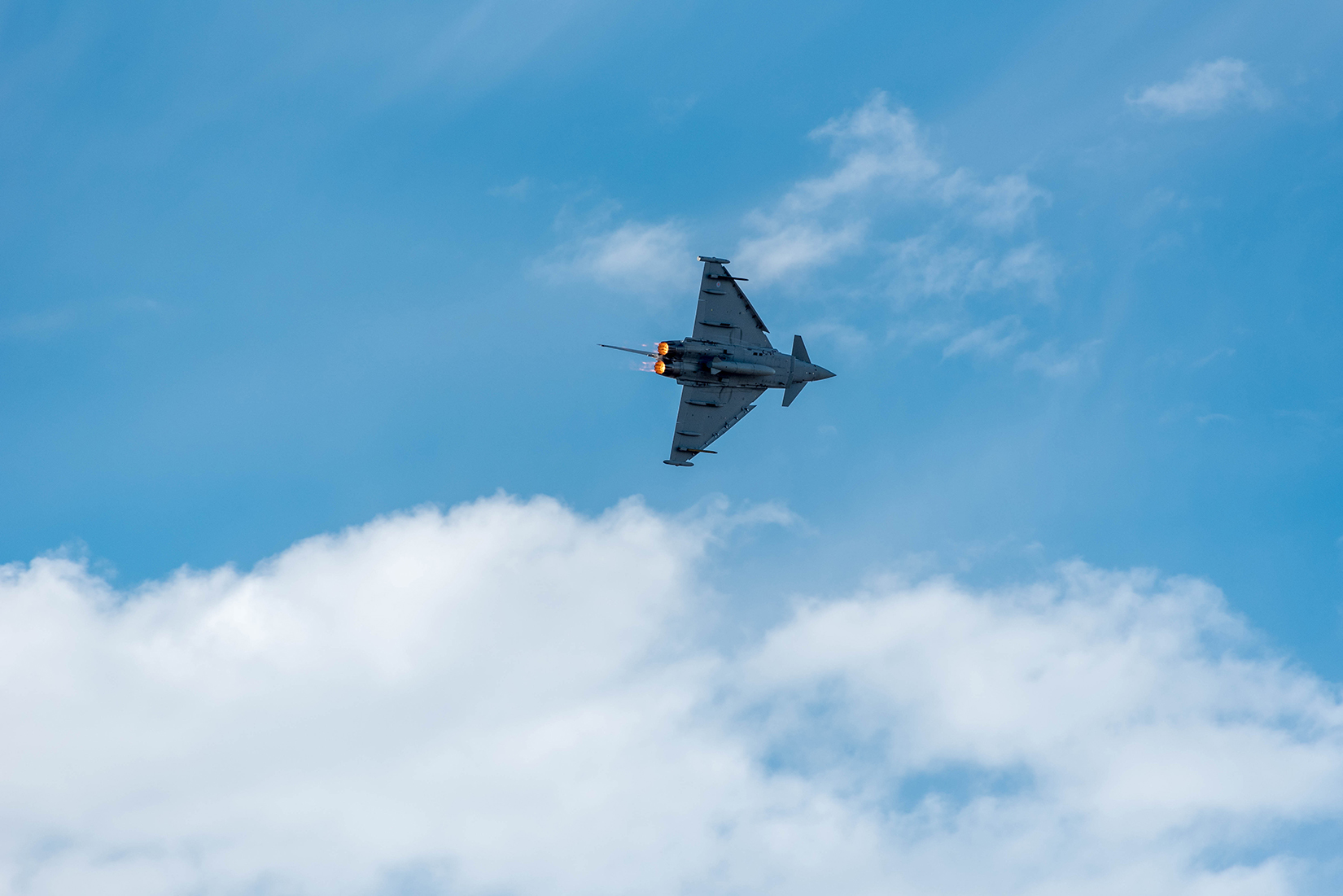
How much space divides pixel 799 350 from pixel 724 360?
817 cm

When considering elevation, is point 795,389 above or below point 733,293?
below

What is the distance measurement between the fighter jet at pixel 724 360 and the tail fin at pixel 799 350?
8 cm

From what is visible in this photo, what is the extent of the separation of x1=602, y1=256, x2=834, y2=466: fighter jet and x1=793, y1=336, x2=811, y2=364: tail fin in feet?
0.26

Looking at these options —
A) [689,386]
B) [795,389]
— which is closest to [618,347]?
[689,386]

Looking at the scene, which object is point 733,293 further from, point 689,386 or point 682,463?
point 682,463

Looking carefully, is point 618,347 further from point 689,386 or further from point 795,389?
point 795,389

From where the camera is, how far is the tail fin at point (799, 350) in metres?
106

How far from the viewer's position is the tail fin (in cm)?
10556

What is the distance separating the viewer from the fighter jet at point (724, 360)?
102125mm

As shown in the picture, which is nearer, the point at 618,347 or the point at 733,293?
the point at 618,347

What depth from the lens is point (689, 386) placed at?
106 meters

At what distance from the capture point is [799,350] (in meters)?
106

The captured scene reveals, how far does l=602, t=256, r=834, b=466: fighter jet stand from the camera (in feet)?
335

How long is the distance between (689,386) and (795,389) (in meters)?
10.4
